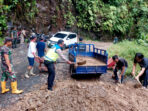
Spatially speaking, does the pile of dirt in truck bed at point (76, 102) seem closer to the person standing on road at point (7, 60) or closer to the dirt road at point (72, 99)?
the dirt road at point (72, 99)

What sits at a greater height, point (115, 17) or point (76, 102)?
point (115, 17)

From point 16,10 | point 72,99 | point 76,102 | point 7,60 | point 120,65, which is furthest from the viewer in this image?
point 16,10

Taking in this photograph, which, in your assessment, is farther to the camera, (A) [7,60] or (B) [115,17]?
(B) [115,17]

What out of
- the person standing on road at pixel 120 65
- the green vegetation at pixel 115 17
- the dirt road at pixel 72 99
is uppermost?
the green vegetation at pixel 115 17

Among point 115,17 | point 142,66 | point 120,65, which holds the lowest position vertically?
point 120,65

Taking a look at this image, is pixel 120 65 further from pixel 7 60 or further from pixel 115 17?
pixel 115 17

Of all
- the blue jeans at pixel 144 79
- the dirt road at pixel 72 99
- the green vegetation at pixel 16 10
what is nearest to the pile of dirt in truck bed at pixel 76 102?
the dirt road at pixel 72 99

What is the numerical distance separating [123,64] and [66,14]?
13.6 metres

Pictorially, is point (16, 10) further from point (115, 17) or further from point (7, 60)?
point (115, 17)

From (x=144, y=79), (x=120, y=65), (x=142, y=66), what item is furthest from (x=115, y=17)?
(x=142, y=66)

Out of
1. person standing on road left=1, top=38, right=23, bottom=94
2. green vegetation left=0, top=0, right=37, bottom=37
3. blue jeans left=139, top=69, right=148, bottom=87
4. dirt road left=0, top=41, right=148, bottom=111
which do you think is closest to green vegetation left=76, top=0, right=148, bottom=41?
green vegetation left=0, top=0, right=37, bottom=37

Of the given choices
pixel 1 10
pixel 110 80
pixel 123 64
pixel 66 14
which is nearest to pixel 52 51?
pixel 123 64

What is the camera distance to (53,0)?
15938 mm

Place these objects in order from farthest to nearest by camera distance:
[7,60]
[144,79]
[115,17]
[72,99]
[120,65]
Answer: [115,17]
[120,65]
[144,79]
[7,60]
[72,99]
